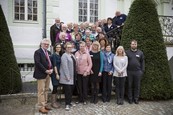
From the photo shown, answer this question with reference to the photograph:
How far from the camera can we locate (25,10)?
14375mm

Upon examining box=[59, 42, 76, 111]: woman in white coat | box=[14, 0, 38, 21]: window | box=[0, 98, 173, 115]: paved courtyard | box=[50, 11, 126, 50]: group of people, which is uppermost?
box=[14, 0, 38, 21]: window

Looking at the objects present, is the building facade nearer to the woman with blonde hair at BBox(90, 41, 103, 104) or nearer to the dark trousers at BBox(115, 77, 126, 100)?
the woman with blonde hair at BBox(90, 41, 103, 104)

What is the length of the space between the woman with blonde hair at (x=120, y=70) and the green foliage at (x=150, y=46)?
0.84 metres

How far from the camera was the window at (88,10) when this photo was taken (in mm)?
15344

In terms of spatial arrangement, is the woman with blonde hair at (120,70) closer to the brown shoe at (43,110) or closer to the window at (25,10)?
the brown shoe at (43,110)

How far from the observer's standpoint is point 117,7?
15672mm

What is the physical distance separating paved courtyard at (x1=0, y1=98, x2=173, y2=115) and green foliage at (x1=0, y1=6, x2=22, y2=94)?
1.86 ft

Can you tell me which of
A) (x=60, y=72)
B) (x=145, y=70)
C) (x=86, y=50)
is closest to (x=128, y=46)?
(x=145, y=70)

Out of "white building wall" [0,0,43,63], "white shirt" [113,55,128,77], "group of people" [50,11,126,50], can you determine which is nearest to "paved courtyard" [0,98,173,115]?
"white shirt" [113,55,128,77]

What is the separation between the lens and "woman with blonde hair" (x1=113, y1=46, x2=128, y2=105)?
9023mm

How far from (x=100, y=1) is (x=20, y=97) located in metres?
8.01

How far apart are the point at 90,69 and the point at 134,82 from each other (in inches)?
60.3

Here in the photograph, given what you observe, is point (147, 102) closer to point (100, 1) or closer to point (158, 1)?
point (100, 1)

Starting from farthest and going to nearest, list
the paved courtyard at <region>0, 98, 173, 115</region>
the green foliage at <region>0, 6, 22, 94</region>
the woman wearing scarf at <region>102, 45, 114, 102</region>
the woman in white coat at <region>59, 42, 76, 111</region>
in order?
1. the green foliage at <region>0, 6, 22, 94</region>
2. the woman wearing scarf at <region>102, 45, 114, 102</region>
3. the woman in white coat at <region>59, 42, 76, 111</region>
4. the paved courtyard at <region>0, 98, 173, 115</region>
